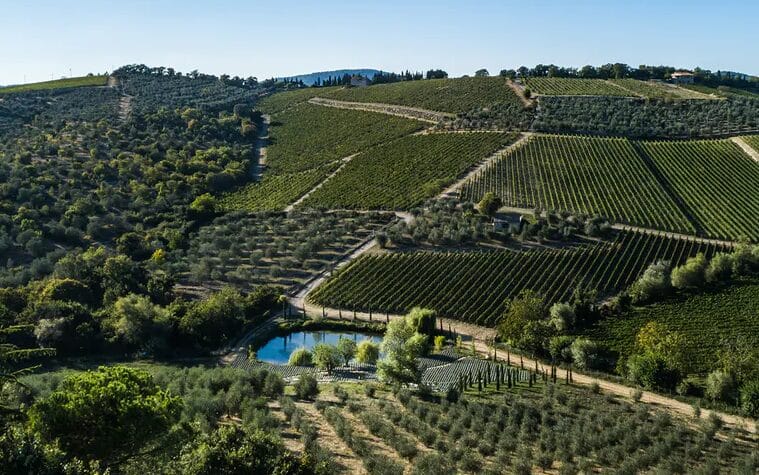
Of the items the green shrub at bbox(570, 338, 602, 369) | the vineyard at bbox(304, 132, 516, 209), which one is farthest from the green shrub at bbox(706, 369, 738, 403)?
the vineyard at bbox(304, 132, 516, 209)

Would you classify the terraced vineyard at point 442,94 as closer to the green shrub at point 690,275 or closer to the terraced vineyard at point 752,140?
the terraced vineyard at point 752,140

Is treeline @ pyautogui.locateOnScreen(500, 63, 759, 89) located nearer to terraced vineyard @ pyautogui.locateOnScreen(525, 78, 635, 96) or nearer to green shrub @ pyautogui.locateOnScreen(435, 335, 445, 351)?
terraced vineyard @ pyautogui.locateOnScreen(525, 78, 635, 96)

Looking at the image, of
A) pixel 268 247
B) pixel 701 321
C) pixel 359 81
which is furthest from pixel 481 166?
pixel 359 81

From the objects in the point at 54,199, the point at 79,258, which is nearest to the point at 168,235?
the point at 79,258

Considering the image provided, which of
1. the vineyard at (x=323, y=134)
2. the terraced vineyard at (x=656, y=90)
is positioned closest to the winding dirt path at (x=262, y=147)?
the vineyard at (x=323, y=134)

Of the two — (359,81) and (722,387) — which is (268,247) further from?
(359,81)
